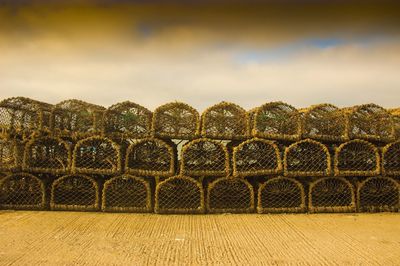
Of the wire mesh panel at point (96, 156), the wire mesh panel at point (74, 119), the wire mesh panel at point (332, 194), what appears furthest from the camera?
the wire mesh panel at point (332, 194)

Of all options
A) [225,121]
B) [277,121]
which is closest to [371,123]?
[277,121]

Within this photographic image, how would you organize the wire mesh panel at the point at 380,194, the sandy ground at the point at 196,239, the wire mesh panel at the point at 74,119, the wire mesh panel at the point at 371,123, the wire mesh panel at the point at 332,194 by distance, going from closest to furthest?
the sandy ground at the point at 196,239
the wire mesh panel at the point at 74,119
the wire mesh panel at the point at 332,194
the wire mesh panel at the point at 380,194
the wire mesh panel at the point at 371,123

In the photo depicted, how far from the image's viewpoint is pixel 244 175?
207 inches

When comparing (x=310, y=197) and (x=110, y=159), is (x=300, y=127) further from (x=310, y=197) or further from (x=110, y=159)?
(x=110, y=159)

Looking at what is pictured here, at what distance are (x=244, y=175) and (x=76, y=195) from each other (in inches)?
103

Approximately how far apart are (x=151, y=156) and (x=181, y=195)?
746mm

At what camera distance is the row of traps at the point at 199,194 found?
206 inches

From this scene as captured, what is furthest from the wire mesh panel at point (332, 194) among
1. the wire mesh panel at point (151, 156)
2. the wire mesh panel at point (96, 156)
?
the wire mesh panel at point (96, 156)

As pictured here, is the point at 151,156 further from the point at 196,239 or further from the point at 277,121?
the point at 277,121

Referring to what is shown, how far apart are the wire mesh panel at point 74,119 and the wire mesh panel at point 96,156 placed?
156 mm

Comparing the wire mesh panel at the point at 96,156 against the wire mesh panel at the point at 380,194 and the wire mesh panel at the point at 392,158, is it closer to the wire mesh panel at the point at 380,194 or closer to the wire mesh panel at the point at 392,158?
the wire mesh panel at the point at 380,194

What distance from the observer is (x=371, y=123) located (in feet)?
18.9

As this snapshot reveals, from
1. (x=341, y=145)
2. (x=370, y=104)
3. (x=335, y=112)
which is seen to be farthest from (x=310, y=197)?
(x=370, y=104)

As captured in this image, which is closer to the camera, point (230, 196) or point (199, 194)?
point (199, 194)
